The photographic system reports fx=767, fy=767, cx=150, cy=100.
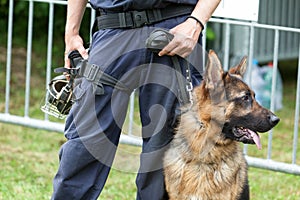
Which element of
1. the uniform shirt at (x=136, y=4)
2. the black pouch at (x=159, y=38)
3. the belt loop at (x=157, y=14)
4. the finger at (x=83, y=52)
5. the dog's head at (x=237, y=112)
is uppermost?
the uniform shirt at (x=136, y=4)

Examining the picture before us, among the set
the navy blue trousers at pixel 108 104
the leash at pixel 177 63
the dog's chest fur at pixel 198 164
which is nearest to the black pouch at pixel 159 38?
the leash at pixel 177 63

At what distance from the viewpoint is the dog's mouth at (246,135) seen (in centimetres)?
432

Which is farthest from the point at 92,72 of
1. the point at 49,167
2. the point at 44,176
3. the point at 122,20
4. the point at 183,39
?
the point at 49,167

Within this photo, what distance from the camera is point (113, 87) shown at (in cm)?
403

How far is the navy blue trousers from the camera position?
401 cm

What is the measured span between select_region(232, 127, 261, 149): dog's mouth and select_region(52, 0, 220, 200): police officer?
0.43 meters

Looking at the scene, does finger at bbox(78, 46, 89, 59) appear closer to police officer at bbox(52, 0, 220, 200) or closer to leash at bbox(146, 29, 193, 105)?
police officer at bbox(52, 0, 220, 200)

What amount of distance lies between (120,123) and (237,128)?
698 millimetres

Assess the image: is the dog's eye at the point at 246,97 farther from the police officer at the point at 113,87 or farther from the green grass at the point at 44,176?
the green grass at the point at 44,176

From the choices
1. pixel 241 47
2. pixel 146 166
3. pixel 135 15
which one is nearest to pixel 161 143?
pixel 146 166

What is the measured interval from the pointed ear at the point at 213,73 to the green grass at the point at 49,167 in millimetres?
1715

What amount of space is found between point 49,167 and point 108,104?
2.64 meters

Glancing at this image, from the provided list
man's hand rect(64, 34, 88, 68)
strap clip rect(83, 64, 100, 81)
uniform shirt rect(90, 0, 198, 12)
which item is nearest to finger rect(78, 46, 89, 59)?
man's hand rect(64, 34, 88, 68)

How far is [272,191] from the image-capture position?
6188 millimetres
